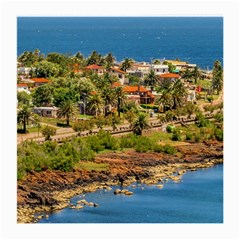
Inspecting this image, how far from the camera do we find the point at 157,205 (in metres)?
27.8

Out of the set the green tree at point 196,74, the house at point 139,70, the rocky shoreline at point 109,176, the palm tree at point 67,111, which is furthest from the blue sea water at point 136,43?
the rocky shoreline at point 109,176

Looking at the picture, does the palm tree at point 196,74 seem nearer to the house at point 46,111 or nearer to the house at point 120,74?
the house at point 120,74

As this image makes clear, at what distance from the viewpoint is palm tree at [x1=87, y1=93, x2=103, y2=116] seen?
1475 inches

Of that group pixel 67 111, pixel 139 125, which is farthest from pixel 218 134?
pixel 67 111

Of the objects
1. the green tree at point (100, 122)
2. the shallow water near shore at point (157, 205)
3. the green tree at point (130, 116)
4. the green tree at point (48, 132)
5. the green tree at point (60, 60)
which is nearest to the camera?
the shallow water near shore at point (157, 205)

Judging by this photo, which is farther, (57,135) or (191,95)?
(191,95)

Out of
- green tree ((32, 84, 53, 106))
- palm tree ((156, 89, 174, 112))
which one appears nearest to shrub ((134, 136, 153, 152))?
palm tree ((156, 89, 174, 112))

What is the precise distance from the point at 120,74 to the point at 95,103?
6137 millimetres

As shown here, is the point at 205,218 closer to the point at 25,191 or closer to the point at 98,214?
the point at 98,214

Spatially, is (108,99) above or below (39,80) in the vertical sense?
below

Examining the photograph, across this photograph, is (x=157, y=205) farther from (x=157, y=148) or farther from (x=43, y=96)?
(x=43, y=96)

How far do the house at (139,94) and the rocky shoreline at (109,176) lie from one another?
484 cm

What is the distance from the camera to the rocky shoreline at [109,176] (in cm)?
2778

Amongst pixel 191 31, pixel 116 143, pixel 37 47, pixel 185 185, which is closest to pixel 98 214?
pixel 185 185
